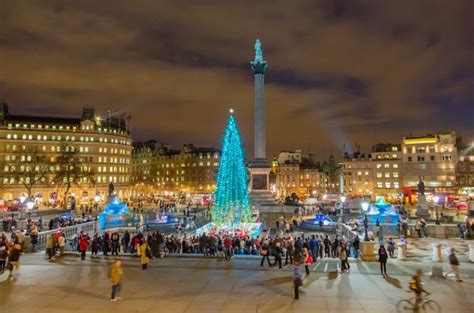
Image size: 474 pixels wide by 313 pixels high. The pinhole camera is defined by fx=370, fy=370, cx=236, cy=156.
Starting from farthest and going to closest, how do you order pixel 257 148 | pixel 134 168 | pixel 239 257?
pixel 134 168 → pixel 257 148 → pixel 239 257

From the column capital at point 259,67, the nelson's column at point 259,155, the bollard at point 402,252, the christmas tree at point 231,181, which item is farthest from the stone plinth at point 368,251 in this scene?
the column capital at point 259,67

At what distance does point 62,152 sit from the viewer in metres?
86.5

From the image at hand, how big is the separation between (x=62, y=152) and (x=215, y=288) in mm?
82247

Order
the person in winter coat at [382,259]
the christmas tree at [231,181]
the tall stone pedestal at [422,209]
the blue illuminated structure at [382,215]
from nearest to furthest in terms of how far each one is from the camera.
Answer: the person in winter coat at [382,259] < the christmas tree at [231,181] < the blue illuminated structure at [382,215] < the tall stone pedestal at [422,209]

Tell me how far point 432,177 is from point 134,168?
108848mm

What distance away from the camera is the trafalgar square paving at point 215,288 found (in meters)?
12.7

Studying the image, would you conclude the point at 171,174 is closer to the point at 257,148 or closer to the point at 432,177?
the point at 257,148

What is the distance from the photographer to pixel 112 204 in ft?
137

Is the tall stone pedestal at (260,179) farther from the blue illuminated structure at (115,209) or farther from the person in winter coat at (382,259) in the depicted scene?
the person in winter coat at (382,259)

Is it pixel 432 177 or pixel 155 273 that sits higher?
pixel 432 177

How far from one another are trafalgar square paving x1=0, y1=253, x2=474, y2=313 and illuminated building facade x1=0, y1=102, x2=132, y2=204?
6774cm

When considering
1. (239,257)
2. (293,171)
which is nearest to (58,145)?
(293,171)

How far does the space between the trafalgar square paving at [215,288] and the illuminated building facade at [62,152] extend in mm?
67744

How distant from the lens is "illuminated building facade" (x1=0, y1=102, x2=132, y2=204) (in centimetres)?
8588
